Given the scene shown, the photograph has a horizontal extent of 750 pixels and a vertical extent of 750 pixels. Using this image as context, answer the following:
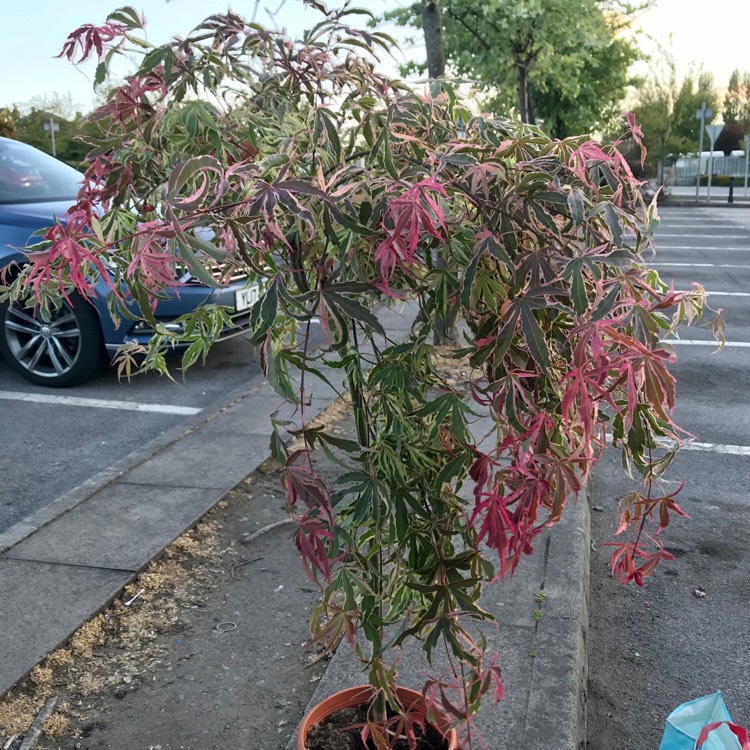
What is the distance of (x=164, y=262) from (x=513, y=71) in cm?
1741

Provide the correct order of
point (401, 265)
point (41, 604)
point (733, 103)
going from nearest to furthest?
point (401, 265) < point (41, 604) < point (733, 103)

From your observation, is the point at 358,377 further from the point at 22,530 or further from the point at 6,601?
the point at 22,530

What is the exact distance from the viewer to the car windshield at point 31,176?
6.52m

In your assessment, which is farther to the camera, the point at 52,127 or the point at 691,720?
the point at 52,127

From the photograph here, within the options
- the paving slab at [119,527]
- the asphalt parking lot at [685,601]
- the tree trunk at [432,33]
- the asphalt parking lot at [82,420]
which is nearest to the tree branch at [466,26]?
the tree trunk at [432,33]

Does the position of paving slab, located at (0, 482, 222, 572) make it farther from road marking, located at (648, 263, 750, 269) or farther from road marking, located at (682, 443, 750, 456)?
road marking, located at (648, 263, 750, 269)

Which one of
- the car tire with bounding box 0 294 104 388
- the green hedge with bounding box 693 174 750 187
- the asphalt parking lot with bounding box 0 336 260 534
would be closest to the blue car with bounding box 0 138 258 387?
the car tire with bounding box 0 294 104 388

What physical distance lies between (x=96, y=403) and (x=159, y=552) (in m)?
2.75

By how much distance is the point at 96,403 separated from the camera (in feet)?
19.4

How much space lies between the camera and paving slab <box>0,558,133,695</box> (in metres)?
2.70

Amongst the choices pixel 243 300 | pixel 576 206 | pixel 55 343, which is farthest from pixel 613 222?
pixel 55 343

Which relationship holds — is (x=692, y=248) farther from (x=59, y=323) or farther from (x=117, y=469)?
A: (x=117, y=469)

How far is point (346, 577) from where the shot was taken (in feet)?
6.24

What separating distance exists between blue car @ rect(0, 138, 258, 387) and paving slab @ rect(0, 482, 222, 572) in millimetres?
1927
